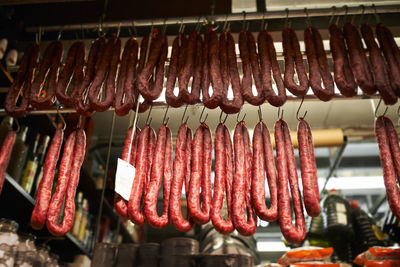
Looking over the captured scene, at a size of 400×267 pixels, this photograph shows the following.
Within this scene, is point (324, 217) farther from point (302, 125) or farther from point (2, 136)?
point (2, 136)

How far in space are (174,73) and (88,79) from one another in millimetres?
685

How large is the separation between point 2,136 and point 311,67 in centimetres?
286

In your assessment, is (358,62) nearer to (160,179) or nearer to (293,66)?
(293,66)

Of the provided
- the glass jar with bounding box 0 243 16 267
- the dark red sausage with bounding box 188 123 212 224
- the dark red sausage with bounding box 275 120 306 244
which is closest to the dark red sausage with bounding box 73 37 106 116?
the dark red sausage with bounding box 188 123 212 224

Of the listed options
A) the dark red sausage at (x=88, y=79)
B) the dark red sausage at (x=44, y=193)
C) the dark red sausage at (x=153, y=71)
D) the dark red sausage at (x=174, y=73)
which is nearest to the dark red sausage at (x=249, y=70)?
the dark red sausage at (x=174, y=73)

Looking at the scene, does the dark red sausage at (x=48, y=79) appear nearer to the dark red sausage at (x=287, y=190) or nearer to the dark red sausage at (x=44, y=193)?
the dark red sausage at (x=44, y=193)

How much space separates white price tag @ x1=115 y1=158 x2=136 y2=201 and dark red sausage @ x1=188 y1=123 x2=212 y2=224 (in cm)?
40

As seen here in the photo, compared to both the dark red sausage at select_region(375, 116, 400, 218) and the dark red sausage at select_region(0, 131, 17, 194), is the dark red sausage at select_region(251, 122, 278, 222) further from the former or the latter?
the dark red sausage at select_region(0, 131, 17, 194)

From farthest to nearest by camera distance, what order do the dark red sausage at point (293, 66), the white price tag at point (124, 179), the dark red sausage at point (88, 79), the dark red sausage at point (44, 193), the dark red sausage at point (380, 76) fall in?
1. the dark red sausage at point (88, 79)
2. the dark red sausage at point (293, 66)
3. the dark red sausage at point (380, 76)
4. the dark red sausage at point (44, 193)
5. the white price tag at point (124, 179)

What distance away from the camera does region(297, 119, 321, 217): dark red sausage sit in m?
2.52

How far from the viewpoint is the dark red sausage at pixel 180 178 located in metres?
2.61

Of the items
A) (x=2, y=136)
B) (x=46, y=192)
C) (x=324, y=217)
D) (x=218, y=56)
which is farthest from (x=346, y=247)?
(x=2, y=136)

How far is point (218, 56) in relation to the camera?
10.6ft

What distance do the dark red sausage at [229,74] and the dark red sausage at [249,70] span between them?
0.05 m
